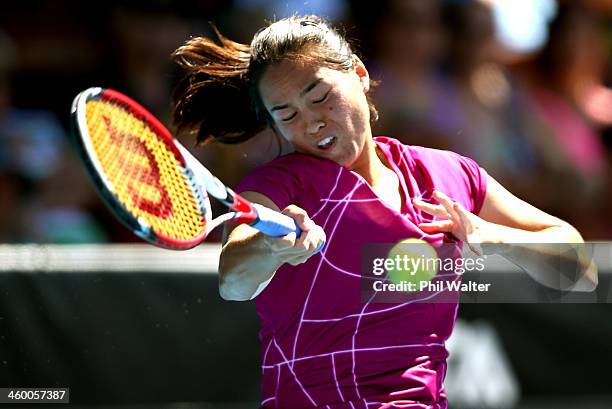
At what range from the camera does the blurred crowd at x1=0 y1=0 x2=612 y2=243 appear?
5320 mm

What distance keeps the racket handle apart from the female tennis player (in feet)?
0.50

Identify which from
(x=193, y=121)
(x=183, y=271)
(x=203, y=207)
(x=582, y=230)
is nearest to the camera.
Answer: (x=203, y=207)

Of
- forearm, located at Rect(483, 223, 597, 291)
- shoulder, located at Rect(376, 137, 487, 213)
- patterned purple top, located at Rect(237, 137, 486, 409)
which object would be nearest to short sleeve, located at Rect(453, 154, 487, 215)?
shoulder, located at Rect(376, 137, 487, 213)

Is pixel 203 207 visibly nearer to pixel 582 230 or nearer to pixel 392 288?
pixel 392 288

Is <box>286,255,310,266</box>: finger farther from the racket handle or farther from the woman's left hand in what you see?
the woman's left hand

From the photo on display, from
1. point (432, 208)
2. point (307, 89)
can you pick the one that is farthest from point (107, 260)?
point (432, 208)

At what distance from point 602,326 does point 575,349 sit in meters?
0.15

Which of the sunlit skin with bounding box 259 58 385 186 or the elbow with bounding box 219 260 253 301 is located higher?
the sunlit skin with bounding box 259 58 385 186

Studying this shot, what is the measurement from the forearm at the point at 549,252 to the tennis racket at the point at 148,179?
2.15 feet

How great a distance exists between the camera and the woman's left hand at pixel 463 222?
2664 millimetres

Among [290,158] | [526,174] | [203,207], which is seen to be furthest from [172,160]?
[526,174]

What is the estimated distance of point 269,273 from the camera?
251 centimetres

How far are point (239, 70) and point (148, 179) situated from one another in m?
0.60

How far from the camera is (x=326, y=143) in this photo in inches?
107
